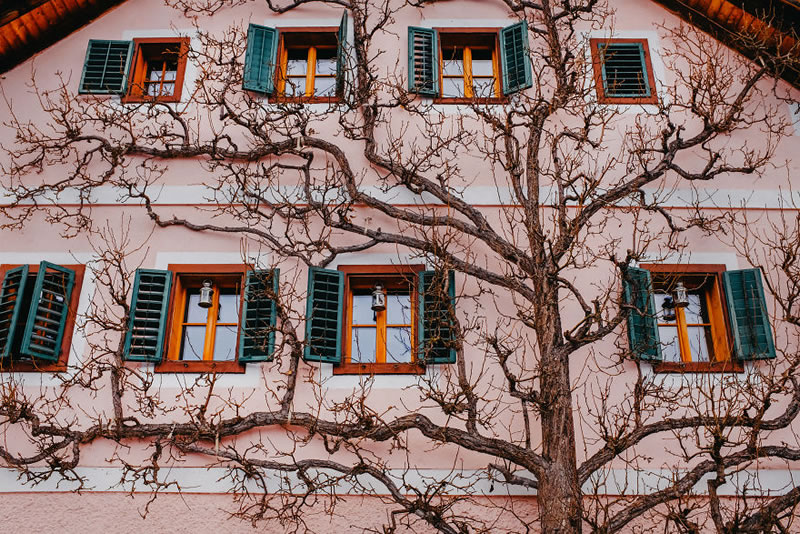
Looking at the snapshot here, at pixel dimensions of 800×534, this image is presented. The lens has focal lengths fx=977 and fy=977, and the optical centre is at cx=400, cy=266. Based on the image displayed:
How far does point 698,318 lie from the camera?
352 inches

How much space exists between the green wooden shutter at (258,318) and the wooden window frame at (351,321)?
629 millimetres

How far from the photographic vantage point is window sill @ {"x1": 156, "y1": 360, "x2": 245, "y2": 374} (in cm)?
852

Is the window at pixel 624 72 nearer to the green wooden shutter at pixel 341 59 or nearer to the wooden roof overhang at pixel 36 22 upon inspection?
the green wooden shutter at pixel 341 59

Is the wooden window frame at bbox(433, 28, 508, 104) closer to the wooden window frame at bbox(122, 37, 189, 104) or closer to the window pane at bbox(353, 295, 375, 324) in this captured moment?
the window pane at bbox(353, 295, 375, 324)

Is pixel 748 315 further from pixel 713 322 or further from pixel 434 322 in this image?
pixel 434 322

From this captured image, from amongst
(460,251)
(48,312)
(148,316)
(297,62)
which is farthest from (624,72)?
(48,312)

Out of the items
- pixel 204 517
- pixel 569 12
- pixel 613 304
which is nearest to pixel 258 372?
pixel 204 517

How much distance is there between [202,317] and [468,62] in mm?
3909

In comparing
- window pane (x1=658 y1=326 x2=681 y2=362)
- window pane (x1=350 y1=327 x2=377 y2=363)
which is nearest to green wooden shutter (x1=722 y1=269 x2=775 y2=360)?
window pane (x1=658 y1=326 x2=681 y2=362)

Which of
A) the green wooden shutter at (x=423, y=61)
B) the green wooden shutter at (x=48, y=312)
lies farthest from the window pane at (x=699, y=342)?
the green wooden shutter at (x=48, y=312)

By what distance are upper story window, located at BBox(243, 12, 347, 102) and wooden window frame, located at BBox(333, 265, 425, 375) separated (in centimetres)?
186

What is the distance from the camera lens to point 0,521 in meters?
8.02

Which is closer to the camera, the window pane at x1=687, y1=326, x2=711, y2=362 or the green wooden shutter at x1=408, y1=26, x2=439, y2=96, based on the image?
the window pane at x1=687, y1=326, x2=711, y2=362

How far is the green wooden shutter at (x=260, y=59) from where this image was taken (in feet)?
32.3
